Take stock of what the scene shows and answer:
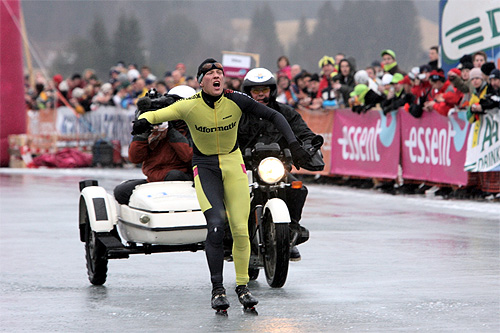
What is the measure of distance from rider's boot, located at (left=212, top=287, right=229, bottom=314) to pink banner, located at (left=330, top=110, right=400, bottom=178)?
11.5 meters

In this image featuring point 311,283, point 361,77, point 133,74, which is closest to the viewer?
point 311,283

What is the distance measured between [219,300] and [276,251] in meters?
1.05

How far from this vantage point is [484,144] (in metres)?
16.1

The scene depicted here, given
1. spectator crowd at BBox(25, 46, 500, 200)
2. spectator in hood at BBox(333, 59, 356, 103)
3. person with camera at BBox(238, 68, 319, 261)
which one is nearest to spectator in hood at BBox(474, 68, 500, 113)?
spectator crowd at BBox(25, 46, 500, 200)

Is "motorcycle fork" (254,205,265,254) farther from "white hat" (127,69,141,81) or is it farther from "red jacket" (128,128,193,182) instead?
"white hat" (127,69,141,81)

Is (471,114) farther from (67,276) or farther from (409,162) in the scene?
(67,276)

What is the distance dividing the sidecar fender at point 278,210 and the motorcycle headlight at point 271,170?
175mm

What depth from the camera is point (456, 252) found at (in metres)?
10.8

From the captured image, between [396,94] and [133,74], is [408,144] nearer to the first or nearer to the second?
[396,94]

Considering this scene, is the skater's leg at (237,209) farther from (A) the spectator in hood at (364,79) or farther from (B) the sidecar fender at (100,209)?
(A) the spectator in hood at (364,79)

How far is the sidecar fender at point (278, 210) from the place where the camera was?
8.26 m

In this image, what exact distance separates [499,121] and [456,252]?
17.5ft

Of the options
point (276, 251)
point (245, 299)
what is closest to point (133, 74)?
point (276, 251)

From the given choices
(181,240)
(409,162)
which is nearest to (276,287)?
(181,240)
